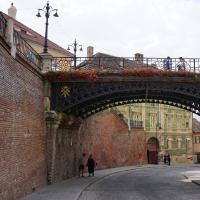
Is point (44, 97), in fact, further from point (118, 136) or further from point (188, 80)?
point (118, 136)

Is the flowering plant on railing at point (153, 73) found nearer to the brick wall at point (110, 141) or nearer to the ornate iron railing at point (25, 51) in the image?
the ornate iron railing at point (25, 51)

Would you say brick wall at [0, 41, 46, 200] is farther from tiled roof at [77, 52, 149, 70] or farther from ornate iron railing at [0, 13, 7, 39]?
tiled roof at [77, 52, 149, 70]

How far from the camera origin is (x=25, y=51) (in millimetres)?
22000

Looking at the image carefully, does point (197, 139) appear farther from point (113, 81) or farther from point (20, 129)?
point (20, 129)

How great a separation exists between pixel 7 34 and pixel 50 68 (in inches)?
349

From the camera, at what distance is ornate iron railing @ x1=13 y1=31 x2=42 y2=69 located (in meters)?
20.0

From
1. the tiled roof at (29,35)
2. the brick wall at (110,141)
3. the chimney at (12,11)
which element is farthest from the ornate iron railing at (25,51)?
the chimney at (12,11)

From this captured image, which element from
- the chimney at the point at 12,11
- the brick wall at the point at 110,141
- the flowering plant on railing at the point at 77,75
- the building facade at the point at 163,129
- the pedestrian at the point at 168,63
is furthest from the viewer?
the building facade at the point at 163,129

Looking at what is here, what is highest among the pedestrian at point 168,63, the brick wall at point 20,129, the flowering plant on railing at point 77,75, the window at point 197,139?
the pedestrian at point 168,63

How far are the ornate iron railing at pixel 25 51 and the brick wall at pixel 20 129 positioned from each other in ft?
1.49

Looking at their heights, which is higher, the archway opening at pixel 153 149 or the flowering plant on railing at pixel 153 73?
the flowering plant on railing at pixel 153 73

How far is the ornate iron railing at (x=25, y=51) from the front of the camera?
19969 millimetres

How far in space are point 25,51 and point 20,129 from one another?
13.0ft

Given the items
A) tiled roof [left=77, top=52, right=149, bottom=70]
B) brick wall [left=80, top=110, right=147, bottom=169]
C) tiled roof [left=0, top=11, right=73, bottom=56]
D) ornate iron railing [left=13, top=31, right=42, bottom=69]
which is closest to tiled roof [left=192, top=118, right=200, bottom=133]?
brick wall [left=80, top=110, right=147, bottom=169]
